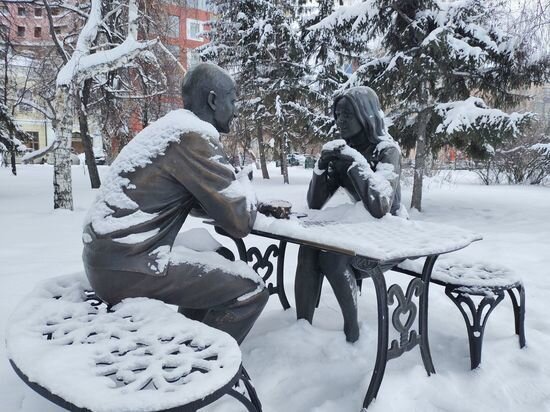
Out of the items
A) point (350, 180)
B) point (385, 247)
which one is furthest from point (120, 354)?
point (350, 180)

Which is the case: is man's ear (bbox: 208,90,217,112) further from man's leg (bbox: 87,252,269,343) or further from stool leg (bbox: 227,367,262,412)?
stool leg (bbox: 227,367,262,412)

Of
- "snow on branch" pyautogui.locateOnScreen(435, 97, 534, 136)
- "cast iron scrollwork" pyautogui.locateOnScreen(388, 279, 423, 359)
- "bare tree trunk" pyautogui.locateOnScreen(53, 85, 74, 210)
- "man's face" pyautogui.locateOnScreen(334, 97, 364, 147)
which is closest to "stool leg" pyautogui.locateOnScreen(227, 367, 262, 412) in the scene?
"cast iron scrollwork" pyautogui.locateOnScreen(388, 279, 423, 359)

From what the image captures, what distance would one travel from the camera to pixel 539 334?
9.27 ft

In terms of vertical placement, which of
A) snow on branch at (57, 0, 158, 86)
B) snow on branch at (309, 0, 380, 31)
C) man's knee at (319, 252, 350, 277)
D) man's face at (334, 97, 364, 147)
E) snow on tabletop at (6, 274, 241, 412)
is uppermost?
snow on branch at (309, 0, 380, 31)

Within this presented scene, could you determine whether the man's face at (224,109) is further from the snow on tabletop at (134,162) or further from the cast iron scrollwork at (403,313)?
the cast iron scrollwork at (403,313)

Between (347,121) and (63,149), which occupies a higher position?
(347,121)

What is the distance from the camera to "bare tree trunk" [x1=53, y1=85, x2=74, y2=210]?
7.90 metres

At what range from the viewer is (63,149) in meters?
8.23

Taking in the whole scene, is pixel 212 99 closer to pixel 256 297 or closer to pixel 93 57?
pixel 256 297

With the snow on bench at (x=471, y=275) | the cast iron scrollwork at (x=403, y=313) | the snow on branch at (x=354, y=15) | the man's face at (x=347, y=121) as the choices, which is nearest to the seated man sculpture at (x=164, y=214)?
the cast iron scrollwork at (x=403, y=313)

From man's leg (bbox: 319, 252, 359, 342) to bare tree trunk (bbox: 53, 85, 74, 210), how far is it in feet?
23.4

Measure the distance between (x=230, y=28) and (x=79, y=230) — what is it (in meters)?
11.6

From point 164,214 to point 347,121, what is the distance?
1.54 meters

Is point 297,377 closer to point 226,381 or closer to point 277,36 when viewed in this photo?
point 226,381
